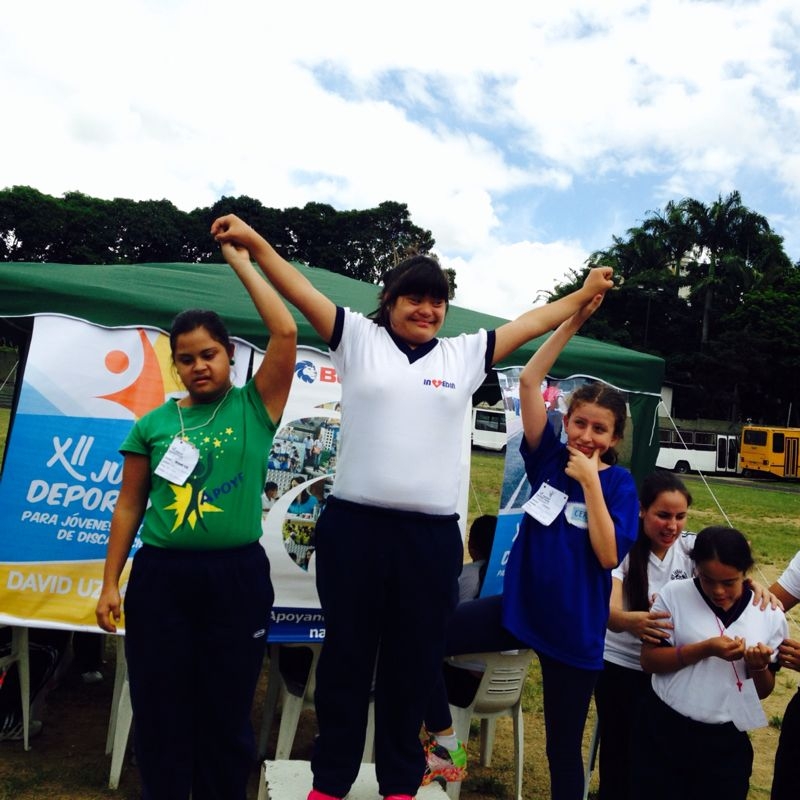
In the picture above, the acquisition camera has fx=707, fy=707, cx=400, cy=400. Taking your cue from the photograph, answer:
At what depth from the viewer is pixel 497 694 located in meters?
3.12

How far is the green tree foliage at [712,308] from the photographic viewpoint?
31969mm

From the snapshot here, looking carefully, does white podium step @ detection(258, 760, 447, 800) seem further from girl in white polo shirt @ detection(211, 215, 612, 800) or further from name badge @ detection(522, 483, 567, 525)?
name badge @ detection(522, 483, 567, 525)

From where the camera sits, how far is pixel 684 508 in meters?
2.73

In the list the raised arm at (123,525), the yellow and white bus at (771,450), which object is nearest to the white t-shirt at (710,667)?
the raised arm at (123,525)

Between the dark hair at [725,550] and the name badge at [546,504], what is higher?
the name badge at [546,504]

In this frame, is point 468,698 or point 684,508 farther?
point 468,698

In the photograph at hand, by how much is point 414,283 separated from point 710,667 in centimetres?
154

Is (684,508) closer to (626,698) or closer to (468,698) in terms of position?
(626,698)

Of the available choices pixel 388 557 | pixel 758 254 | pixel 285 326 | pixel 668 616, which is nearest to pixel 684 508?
pixel 668 616

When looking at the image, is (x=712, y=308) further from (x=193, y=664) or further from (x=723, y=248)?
(x=193, y=664)

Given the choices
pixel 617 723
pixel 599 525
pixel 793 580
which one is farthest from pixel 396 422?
pixel 617 723

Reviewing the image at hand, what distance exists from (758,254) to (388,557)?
40.3m

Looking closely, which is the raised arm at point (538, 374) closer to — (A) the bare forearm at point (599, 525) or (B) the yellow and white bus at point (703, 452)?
(A) the bare forearm at point (599, 525)

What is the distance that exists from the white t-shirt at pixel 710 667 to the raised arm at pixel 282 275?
4.92 feet
